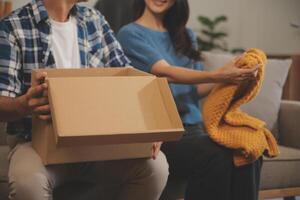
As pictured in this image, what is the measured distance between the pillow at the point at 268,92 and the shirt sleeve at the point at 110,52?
0.64m

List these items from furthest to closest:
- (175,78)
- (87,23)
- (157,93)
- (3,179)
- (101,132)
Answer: (175,78) → (87,23) → (3,179) → (157,93) → (101,132)

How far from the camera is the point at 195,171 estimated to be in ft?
5.41

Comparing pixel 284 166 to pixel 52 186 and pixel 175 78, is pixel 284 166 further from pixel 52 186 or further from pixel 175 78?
pixel 52 186

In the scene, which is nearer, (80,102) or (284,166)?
(80,102)

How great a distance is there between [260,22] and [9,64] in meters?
3.14

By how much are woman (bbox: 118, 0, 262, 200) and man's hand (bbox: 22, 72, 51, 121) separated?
59 cm

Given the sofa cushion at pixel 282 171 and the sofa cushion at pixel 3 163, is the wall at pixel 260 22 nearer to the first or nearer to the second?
the sofa cushion at pixel 282 171

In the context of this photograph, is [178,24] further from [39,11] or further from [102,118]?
[102,118]

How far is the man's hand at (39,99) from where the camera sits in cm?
124

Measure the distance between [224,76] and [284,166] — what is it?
1.86ft

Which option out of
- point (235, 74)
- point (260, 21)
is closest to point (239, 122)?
point (235, 74)

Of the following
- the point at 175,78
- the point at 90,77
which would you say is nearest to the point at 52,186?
the point at 90,77

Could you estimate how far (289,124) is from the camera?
221 cm

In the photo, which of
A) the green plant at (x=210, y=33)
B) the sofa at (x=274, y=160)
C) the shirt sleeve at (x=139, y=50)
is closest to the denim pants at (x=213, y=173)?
the sofa at (x=274, y=160)
